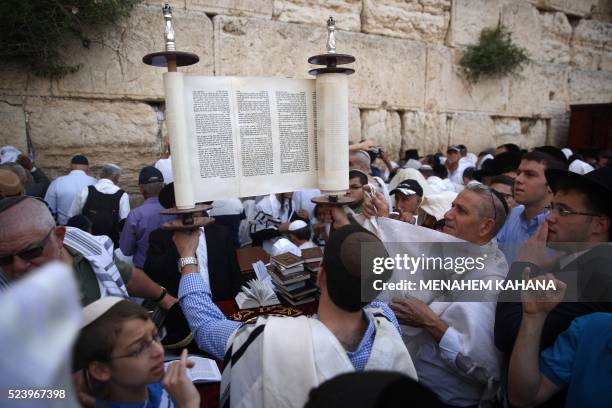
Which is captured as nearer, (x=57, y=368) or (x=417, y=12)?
(x=57, y=368)

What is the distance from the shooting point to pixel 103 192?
414 cm

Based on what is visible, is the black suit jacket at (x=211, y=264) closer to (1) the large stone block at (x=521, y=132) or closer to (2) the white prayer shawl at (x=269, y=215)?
(2) the white prayer shawl at (x=269, y=215)

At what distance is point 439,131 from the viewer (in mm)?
7941

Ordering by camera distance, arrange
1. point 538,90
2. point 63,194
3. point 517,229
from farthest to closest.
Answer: point 538,90 < point 63,194 < point 517,229

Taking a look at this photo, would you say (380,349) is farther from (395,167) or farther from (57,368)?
(395,167)

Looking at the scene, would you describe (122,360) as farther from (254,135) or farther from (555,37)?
(555,37)

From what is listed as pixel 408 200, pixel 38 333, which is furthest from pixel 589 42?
pixel 38 333

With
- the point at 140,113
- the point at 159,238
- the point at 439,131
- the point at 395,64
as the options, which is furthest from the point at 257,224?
the point at 439,131

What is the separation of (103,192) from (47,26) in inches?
81.3

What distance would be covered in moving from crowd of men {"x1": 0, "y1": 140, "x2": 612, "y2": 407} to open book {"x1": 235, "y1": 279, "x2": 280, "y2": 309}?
26 cm

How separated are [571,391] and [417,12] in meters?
7.64

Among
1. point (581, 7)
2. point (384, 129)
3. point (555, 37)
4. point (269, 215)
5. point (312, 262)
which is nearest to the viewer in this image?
point (312, 262)

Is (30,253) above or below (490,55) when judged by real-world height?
below

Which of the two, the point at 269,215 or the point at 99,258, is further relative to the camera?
the point at 269,215
